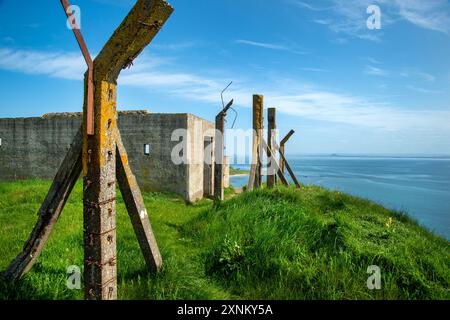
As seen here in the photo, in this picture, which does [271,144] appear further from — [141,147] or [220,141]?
[141,147]

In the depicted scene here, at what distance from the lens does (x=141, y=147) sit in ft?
37.6

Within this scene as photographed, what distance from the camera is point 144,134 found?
1141 cm

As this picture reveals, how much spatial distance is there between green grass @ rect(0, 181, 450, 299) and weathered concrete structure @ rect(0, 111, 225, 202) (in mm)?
4533

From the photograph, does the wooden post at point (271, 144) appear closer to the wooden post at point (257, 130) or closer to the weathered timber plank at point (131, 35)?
the wooden post at point (257, 130)

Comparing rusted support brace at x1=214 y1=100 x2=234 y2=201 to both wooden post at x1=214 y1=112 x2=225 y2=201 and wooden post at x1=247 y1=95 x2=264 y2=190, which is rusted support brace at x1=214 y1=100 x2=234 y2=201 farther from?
wooden post at x1=247 y1=95 x2=264 y2=190

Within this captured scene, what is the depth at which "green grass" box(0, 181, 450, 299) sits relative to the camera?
3.61 m

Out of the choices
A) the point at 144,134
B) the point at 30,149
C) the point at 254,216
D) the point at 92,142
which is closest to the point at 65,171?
the point at 92,142

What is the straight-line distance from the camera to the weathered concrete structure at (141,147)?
1098cm

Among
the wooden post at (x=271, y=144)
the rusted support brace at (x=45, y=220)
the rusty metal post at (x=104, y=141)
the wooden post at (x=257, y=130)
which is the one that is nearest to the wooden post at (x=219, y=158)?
the wooden post at (x=257, y=130)

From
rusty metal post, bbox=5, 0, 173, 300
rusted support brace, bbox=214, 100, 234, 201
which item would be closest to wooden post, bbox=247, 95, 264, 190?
rusted support brace, bbox=214, 100, 234, 201
